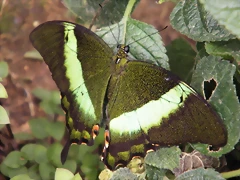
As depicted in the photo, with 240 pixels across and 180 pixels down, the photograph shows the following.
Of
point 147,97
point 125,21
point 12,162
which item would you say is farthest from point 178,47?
point 12,162

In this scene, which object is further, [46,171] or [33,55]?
[33,55]

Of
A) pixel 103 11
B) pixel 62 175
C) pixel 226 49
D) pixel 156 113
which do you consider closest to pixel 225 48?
pixel 226 49

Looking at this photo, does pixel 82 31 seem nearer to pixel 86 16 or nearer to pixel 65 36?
pixel 65 36

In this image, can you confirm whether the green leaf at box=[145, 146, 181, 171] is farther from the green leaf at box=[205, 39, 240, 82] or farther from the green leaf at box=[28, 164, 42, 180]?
the green leaf at box=[28, 164, 42, 180]

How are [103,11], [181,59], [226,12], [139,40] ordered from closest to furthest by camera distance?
[226,12] < [139,40] < [103,11] < [181,59]

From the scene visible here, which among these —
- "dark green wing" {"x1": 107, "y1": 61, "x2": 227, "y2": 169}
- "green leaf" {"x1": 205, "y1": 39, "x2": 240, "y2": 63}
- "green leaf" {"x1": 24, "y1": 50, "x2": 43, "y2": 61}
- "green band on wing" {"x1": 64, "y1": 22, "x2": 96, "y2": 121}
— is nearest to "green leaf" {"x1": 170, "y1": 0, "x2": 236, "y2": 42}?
"green leaf" {"x1": 205, "y1": 39, "x2": 240, "y2": 63}

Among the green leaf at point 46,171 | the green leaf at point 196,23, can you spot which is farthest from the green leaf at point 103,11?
the green leaf at point 46,171

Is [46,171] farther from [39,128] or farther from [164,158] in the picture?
[164,158]
